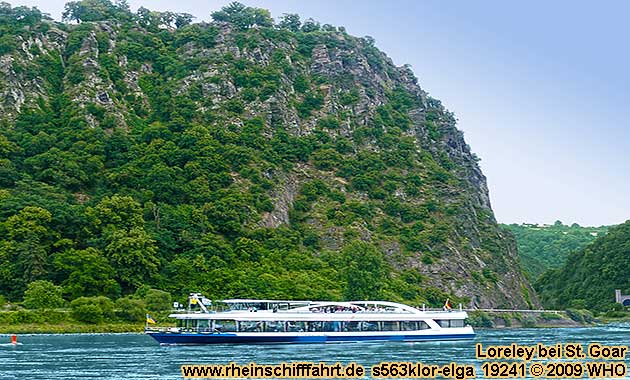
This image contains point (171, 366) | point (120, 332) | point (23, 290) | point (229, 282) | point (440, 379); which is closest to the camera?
point (440, 379)

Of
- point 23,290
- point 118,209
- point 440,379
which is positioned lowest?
point 440,379

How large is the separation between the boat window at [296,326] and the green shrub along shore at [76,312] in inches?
1325

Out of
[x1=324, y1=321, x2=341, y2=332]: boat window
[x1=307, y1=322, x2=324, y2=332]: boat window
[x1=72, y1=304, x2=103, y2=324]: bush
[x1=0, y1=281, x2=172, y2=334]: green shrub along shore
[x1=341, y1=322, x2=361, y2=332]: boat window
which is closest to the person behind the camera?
[x1=307, y1=322, x2=324, y2=332]: boat window

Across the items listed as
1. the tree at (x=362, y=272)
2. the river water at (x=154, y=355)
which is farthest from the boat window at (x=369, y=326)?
the tree at (x=362, y=272)

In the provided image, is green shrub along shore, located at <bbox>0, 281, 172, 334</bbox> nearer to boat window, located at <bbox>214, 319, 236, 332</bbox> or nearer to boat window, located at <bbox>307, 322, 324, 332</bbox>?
boat window, located at <bbox>214, 319, 236, 332</bbox>

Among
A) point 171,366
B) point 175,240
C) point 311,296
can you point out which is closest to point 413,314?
point 311,296

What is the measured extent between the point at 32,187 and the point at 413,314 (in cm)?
9633

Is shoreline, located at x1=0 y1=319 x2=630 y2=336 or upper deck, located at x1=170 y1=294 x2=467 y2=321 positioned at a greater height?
upper deck, located at x1=170 y1=294 x2=467 y2=321

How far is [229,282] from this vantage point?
178 metres

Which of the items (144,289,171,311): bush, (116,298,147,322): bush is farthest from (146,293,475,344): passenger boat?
(144,289,171,311): bush

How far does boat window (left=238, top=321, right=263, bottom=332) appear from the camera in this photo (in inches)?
4946

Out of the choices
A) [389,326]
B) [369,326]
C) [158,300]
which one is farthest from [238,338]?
[158,300]

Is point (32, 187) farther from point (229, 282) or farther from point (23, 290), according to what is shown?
point (229, 282)

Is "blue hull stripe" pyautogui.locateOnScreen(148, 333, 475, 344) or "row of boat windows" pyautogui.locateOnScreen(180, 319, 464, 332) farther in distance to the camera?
"row of boat windows" pyautogui.locateOnScreen(180, 319, 464, 332)
